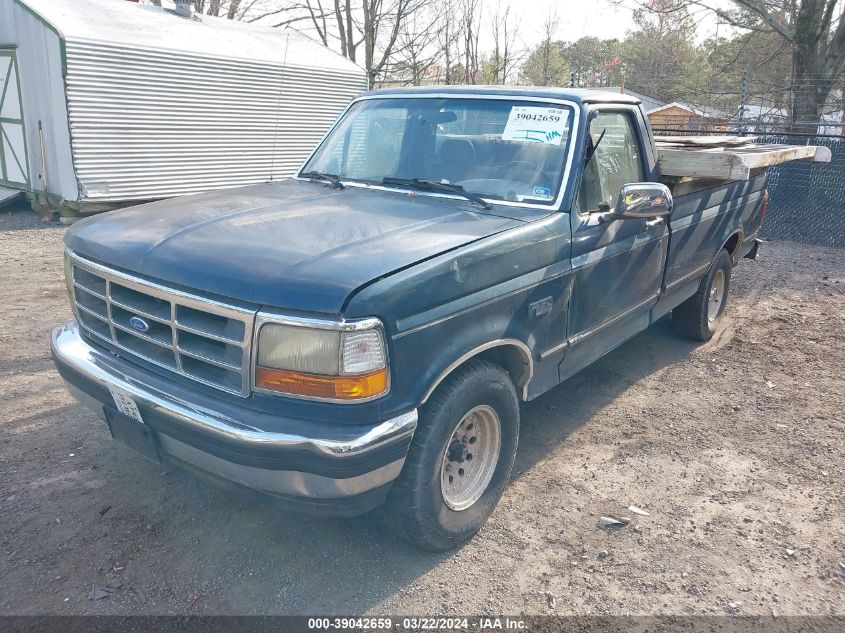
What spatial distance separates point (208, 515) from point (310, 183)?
205 cm

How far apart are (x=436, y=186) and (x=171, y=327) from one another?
167cm

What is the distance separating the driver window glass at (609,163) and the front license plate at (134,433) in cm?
242

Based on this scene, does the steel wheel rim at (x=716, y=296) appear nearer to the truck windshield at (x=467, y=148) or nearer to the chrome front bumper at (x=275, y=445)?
the truck windshield at (x=467, y=148)

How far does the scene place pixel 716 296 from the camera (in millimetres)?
6414

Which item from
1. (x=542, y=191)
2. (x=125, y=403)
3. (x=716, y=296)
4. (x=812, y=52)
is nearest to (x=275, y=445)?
(x=125, y=403)

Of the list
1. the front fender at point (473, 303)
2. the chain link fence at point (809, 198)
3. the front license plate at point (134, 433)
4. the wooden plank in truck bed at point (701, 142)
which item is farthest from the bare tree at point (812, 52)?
the front license plate at point (134, 433)

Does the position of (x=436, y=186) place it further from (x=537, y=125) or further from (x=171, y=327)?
(x=171, y=327)

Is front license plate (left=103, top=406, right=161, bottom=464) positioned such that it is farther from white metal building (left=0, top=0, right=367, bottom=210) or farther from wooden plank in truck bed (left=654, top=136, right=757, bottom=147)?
white metal building (left=0, top=0, right=367, bottom=210)

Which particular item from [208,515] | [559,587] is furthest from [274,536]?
[559,587]

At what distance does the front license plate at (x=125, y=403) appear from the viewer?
2898 mm

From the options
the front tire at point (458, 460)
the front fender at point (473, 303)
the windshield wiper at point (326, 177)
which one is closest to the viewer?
the front fender at point (473, 303)

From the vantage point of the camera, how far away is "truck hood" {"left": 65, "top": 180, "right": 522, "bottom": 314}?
2604 millimetres

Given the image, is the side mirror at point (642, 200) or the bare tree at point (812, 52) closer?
the side mirror at point (642, 200)

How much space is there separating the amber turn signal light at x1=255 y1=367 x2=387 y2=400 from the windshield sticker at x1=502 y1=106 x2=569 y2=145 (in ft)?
6.25
